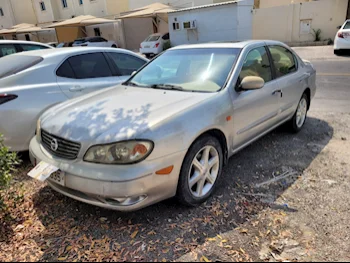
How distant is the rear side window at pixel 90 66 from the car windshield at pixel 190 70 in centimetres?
88

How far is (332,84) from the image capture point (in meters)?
8.47

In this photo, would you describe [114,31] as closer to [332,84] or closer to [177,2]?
[177,2]

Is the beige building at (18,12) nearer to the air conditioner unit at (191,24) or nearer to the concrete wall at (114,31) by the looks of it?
the concrete wall at (114,31)

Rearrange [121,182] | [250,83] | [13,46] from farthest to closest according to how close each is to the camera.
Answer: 1. [13,46]
2. [250,83]
3. [121,182]

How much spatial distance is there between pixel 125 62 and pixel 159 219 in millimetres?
3106

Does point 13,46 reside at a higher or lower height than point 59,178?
higher

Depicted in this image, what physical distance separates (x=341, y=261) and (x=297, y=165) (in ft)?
5.49

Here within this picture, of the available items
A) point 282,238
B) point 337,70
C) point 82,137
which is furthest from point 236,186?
point 337,70

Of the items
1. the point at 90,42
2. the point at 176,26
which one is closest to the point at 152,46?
the point at 176,26

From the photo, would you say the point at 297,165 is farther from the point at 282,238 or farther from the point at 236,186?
the point at 282,238

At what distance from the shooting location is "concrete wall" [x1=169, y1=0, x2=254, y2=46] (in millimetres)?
18672

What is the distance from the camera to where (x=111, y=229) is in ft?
8.95

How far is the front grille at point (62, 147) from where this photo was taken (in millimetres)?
2617

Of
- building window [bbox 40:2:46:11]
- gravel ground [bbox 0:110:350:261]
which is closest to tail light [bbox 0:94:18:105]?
gravel ground [bbox 0:110:350:261]
